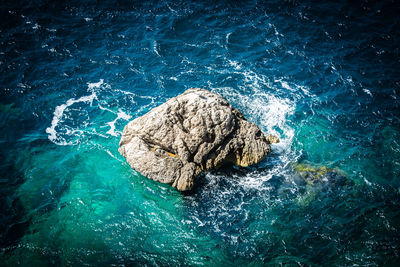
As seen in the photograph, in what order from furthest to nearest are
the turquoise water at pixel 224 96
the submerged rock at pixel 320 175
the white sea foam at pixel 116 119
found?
the white sea foam at pixel 116 119, the submerged rock at pixel 320 175, the turquoise water at pixel 224 96

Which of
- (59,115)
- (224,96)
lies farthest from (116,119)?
(224,96)

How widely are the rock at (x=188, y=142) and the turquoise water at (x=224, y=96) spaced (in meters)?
0.89

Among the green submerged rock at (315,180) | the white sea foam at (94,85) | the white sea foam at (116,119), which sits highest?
the white sea foam at (94,85)

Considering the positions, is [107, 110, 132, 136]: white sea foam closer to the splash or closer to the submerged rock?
the splash

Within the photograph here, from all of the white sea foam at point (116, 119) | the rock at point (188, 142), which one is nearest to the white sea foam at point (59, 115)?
the white sea foam at point (116, 119)

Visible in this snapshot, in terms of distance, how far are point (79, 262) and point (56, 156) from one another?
284 inches

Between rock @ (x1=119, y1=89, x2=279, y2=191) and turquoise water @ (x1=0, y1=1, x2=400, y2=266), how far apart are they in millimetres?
890

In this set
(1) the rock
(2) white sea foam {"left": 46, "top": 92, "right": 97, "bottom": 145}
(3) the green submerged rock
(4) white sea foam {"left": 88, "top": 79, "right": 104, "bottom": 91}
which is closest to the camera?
(3) the green submerged rock

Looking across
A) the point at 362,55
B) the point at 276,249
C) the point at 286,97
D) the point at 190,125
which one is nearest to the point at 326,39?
the point at 362,55

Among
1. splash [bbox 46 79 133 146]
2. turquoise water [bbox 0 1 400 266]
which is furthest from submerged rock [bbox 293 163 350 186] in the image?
splash [bbox 46 79 133 146]

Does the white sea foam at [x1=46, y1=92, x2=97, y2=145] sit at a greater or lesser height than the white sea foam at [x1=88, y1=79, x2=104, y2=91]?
lesser

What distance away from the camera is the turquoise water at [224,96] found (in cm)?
1112

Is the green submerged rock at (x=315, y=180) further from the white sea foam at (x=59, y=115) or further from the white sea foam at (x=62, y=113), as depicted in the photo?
the white sea foam at (x=59, y=115)

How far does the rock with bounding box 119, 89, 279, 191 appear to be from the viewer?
12.9 metres
